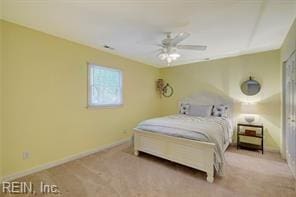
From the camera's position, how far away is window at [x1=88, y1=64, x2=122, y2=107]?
3.68 metres

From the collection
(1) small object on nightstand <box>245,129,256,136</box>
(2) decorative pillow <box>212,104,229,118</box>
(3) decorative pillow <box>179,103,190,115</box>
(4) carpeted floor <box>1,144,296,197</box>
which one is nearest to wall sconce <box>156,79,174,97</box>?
(3) decorative pillow <box>179,103,190,115</box>

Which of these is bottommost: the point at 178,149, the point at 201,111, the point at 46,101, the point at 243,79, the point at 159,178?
the point at 159,178

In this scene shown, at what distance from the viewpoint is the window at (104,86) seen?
12.1 feet

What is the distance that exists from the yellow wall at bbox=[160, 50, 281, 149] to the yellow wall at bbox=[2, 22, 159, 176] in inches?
96.8

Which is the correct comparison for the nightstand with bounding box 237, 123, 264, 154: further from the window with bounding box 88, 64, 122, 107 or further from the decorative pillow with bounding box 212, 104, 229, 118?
the window with bounding box 88, 64, 122, 107

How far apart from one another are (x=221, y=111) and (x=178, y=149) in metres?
2.04

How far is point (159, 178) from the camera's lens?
8.51ft

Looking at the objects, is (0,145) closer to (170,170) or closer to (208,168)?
(170,170)

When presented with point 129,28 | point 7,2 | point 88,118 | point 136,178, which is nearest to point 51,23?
point 7,2

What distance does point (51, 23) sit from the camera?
2.55 metres

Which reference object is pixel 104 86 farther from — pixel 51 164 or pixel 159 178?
pixel 159 178

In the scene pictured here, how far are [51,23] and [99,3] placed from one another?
1.06 metres

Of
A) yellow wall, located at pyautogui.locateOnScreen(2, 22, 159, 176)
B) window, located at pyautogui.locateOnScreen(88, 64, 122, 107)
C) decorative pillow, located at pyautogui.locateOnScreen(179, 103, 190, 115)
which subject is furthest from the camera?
decorative pillow, located at pyautogui.locateOnScreen(179, 103, 190, 115)

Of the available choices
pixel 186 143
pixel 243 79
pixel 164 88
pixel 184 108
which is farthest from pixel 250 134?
pixel 164 88
